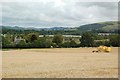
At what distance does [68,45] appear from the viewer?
88000 mm

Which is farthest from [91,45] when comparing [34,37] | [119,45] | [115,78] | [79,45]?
[115,78]

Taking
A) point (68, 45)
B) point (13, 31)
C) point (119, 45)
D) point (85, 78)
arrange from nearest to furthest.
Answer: point (85, 78) < point (119, 45) < point (68, 45) < point (13, 31)

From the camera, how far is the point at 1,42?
8338 cm

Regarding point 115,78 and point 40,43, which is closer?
point 115,78

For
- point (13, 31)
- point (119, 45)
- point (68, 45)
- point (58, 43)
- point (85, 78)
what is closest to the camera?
point (85, 78)

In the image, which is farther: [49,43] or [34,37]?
[34,37]

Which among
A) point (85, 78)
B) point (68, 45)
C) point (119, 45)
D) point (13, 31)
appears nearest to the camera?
point (85, 78)

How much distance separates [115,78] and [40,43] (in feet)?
240

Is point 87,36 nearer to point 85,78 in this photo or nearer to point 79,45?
point 79,45

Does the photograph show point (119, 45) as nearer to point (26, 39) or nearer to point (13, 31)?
point (26, 39)

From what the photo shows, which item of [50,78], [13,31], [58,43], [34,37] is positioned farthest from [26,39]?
[50,78]

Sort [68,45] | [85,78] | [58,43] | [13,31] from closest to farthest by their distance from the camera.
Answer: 1. [85,78]
2. [68,45]
3. [58,43]
4. [13,31]

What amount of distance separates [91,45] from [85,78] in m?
75.4

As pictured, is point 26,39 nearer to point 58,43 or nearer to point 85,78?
point 58,43
